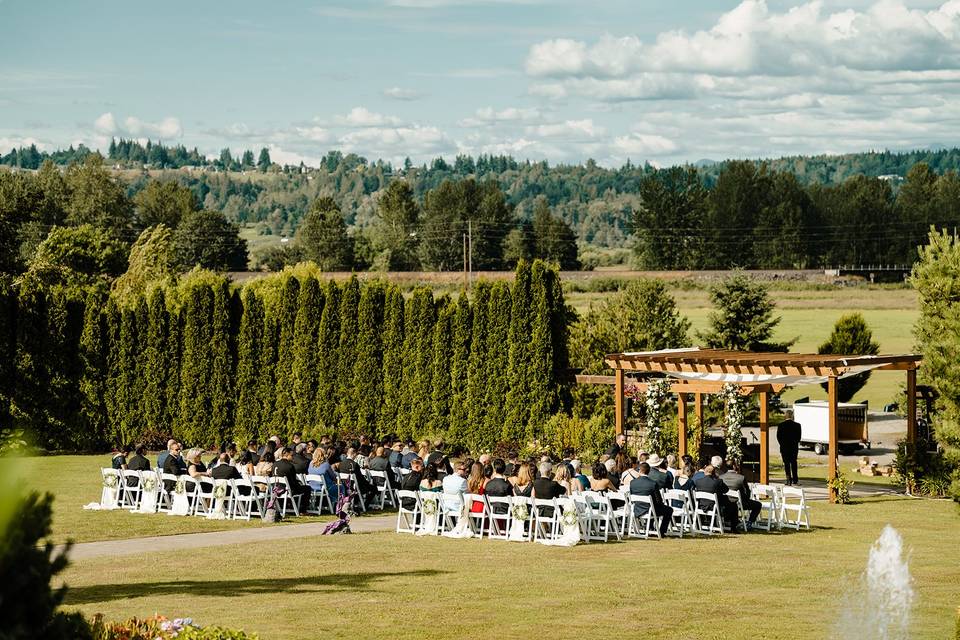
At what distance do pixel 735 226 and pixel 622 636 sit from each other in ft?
335

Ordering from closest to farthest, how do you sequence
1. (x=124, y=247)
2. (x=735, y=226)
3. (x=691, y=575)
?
(x=691, y=575), (x=124, y=247), (x=735, y=226)

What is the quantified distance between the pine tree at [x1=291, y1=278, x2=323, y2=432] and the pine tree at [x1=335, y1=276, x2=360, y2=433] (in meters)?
0.70

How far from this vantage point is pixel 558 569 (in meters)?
13.7

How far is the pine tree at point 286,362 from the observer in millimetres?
28688

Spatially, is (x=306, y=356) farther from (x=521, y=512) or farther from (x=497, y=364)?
(x=521, y=512)

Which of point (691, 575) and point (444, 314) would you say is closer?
point (691, 575)

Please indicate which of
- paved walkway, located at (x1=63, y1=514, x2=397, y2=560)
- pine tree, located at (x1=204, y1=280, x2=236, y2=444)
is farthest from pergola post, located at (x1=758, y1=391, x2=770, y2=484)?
pine tree, located at (x1=204, y1=280, x2=236, y2=444)

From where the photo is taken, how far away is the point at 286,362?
1131 inches

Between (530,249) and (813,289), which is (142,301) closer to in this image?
(813,289)

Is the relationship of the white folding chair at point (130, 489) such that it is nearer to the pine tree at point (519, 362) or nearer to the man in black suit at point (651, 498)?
the man in black suit at point (651, 498)

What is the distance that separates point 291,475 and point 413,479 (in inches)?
77.4

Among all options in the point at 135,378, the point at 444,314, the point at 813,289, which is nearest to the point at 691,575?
the point at 444,314

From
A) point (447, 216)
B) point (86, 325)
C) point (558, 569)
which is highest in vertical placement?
point (447, 216)

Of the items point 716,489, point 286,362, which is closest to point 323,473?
point 716,489
